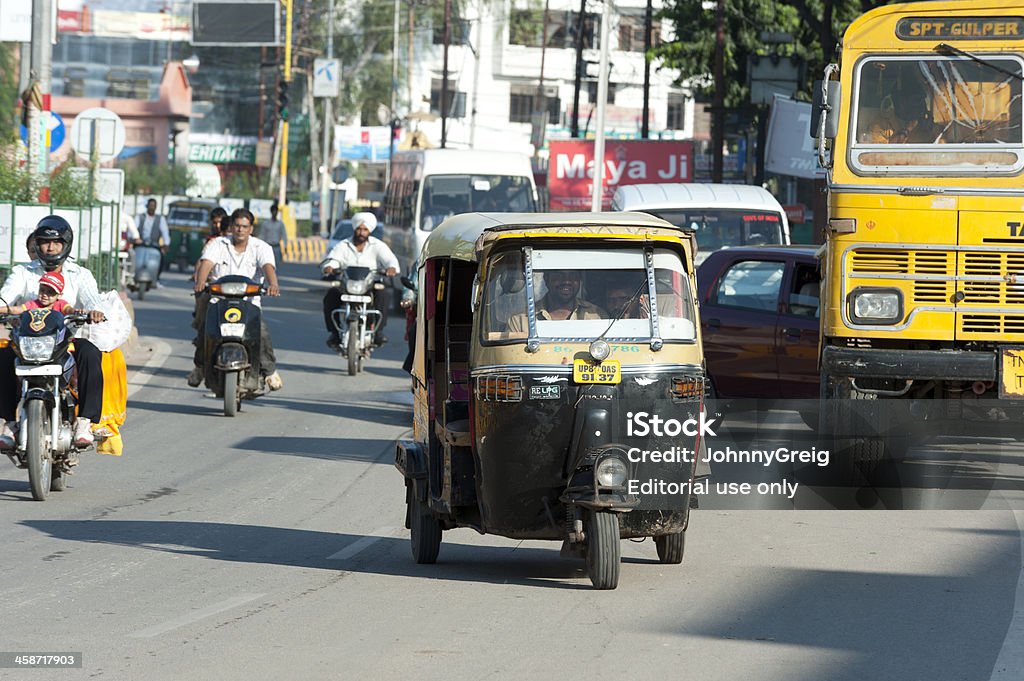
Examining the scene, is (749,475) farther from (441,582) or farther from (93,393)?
(93,393)

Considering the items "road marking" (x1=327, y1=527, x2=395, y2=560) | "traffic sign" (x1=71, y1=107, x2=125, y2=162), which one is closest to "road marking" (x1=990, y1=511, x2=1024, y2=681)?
"road marking" (x1=327, y1=527, x2=395, y2=560)

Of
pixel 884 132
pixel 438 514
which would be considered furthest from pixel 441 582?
pixel 884 132

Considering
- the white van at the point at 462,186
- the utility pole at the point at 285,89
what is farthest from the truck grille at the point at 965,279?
the utility pole at the point at 285,89

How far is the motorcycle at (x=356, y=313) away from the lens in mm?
20094

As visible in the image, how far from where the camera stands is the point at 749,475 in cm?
1135

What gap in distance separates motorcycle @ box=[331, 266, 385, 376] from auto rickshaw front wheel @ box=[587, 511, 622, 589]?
12205mm

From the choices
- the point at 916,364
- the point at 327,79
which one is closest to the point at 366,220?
the point at 916,364

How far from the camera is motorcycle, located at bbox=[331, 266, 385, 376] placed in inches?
791

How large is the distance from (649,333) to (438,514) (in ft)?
4.88

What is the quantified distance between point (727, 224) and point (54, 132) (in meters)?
10.8

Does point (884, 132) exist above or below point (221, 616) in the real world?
above

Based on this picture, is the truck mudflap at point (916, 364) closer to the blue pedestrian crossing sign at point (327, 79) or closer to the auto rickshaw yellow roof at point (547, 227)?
the auto rickshaw yellow roof at point (547, 227)

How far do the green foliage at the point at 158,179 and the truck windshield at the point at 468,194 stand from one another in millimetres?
38636

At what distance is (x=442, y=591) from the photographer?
827cm
